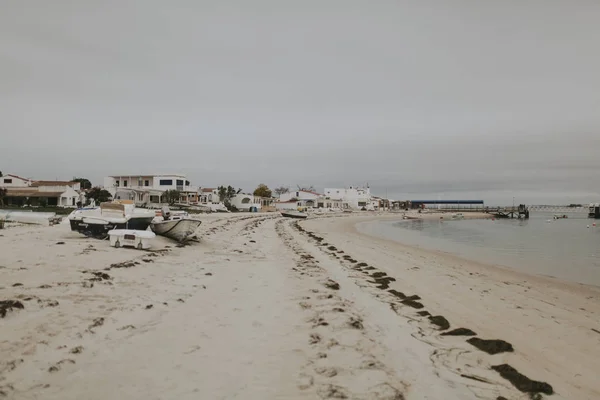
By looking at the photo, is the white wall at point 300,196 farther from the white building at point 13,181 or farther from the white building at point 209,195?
the white building at point 13,181

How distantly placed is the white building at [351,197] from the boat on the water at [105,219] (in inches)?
4487

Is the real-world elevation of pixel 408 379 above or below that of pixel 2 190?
below

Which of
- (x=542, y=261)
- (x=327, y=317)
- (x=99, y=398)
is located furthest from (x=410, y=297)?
(x=542, y=261)

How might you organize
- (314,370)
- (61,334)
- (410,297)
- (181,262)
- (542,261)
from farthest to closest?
1. (542,261)
2. (181,262)
3. (410,297)
4. (61,334)
5. (314,370)

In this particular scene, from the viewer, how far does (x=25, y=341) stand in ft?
15.1

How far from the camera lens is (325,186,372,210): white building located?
13212 cm

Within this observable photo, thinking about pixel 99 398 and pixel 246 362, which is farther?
pixel 246 362

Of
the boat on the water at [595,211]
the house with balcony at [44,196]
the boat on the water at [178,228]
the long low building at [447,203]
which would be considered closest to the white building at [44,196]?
the house with balcony at [44,196]

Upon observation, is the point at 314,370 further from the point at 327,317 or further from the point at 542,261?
the point at 542,261

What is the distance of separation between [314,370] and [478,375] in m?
1.92

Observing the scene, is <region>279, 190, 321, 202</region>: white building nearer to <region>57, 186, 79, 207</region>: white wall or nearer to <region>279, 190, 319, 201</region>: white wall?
<region>279, 190, 319, 201</region>: white wall

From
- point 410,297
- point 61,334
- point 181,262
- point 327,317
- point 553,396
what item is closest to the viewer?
point 553,396

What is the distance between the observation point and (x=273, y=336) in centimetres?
551

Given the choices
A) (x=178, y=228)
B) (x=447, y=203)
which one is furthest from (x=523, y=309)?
(x=447, y=203)
